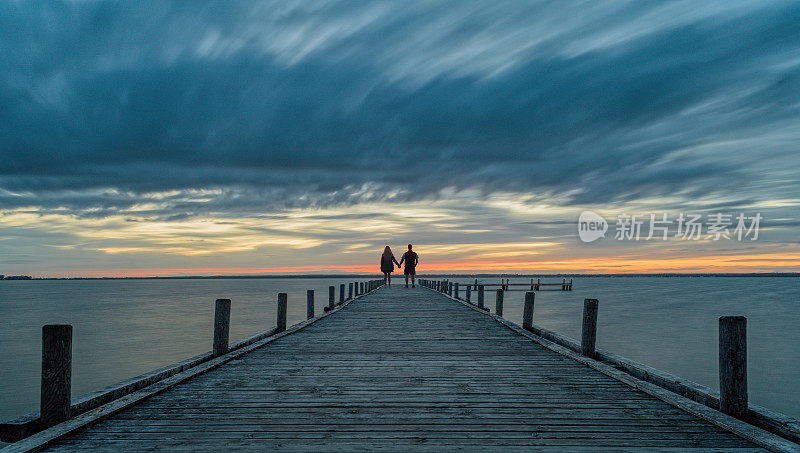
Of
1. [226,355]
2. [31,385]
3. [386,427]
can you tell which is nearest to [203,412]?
[386,427]

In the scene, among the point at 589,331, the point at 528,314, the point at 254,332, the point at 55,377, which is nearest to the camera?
the point at 55,377

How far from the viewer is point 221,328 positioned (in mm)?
7488

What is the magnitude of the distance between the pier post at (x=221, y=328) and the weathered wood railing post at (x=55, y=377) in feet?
9.40

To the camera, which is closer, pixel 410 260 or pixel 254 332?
pixel 410 260

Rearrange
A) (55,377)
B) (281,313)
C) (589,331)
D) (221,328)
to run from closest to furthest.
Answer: (55,377) < (589,331) < (221,328) < (281,313)

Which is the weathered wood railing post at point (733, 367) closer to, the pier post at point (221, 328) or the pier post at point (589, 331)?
the pier post at point (589, 331)

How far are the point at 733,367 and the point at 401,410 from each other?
312 cm

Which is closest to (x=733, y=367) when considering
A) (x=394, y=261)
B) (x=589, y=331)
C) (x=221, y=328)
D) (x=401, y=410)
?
(x=589, y=331)

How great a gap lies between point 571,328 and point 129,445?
34.2 m

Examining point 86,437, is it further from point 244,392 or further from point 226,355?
point 226,355

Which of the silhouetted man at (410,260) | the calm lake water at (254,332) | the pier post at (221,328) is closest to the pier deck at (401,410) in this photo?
the pier post at (221,328)

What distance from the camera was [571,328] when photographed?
112ft

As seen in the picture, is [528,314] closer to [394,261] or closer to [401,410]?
[401,410]

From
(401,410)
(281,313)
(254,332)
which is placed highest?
(281,313)
